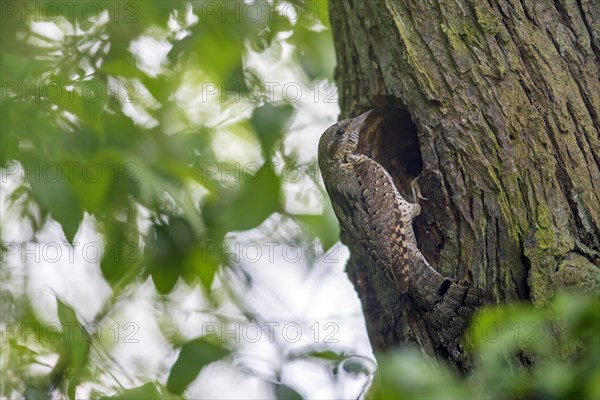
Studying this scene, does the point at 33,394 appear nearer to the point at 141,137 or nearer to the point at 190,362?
the point at 190,362

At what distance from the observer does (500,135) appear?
12.7ft

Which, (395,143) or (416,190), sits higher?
(395,143)

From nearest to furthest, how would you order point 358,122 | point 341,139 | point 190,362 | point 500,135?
point 190,362, point 500,135, point 358,122, point 341,139

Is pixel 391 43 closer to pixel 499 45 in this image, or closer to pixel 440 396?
pixel 499 45

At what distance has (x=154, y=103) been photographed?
208 inches

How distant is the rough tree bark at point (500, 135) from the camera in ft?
12.0

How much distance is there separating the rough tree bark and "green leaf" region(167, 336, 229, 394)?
44.0 inches

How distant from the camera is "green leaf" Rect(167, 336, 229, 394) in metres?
3.52

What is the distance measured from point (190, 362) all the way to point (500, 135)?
174 cm

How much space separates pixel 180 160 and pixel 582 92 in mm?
2130

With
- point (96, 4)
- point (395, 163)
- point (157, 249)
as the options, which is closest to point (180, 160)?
point (157, 249)

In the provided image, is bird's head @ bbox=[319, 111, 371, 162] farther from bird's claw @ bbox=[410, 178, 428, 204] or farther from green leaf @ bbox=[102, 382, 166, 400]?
green leaf @ bbox=[102, 382, 166, 400]

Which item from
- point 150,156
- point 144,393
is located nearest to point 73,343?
point 144,393

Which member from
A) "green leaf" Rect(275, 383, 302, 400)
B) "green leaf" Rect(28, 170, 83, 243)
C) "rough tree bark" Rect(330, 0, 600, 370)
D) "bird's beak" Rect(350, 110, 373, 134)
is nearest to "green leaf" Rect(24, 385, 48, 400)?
"green leaf" Rect(28, 170, 83, 243)
